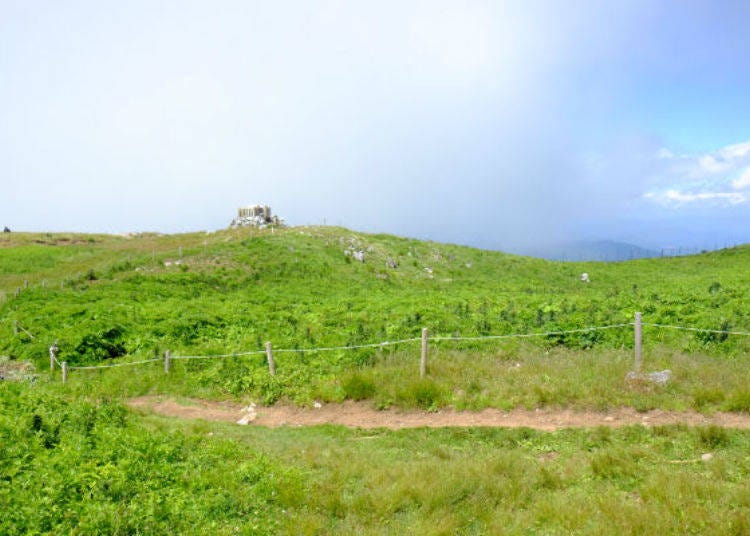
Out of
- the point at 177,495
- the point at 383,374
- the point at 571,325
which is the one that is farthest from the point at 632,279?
the point at 177,495

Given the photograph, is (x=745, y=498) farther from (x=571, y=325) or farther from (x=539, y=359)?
(x=571, y=325)

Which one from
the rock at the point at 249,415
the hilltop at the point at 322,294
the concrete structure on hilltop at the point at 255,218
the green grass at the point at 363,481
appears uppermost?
the concrete structure on hilltop at the point at 255,218

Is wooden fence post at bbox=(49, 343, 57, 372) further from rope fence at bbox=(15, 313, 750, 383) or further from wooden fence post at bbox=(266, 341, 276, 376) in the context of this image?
wooden fence post at bbox=(266, 341, 276, 376)

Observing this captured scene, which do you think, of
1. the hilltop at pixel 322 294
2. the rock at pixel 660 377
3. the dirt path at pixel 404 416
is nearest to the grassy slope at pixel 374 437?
the hilltop at pixel 322 294

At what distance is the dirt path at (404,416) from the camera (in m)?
12.2

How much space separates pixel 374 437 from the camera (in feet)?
42.1

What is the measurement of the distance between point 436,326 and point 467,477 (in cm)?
1112

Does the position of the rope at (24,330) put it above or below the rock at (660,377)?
below

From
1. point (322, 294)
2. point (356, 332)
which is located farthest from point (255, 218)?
point (356, 332)

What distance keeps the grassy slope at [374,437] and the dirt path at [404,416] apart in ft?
1.38

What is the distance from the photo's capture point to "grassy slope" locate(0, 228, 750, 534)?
7953 mm

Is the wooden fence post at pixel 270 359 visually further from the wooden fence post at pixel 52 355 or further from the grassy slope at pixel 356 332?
the wooden fence post at pixel 52 355

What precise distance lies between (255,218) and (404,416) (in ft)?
169

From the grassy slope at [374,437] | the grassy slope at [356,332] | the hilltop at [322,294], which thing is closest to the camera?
the grassy slope at [374,437]
